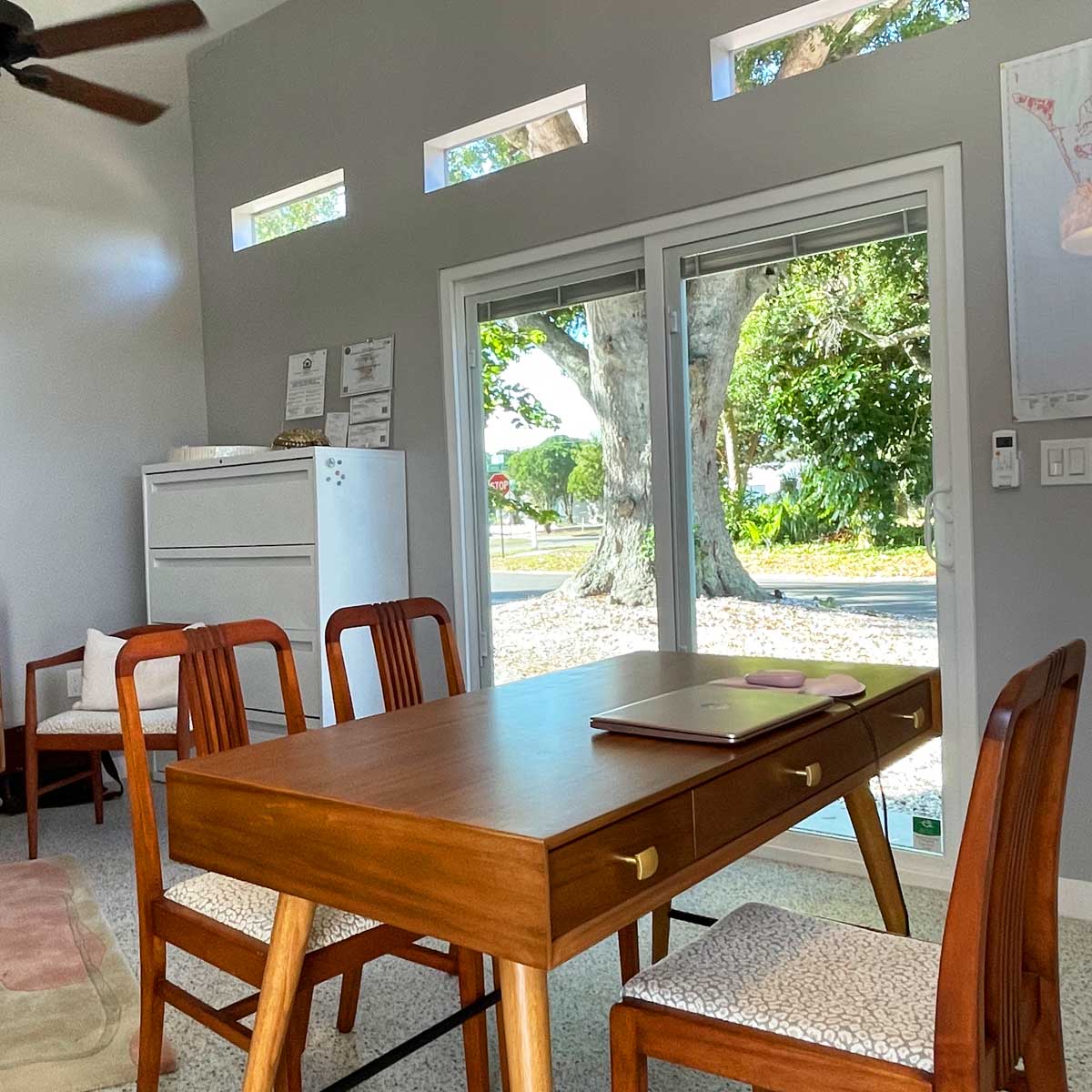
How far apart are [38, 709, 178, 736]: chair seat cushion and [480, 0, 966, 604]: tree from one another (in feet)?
4.80

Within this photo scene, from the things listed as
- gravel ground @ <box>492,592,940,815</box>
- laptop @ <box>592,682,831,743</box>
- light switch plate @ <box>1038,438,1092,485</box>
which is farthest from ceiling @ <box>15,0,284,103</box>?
laptop @ <box>592,682,831,743</box>

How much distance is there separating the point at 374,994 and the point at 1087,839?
6.08 feet

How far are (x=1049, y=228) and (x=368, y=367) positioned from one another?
8.32ft

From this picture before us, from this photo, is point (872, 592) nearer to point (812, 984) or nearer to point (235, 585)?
point (812, 984)

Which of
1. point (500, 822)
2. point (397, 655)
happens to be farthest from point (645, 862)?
point (397, 655)

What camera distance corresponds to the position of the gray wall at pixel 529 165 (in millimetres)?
2764

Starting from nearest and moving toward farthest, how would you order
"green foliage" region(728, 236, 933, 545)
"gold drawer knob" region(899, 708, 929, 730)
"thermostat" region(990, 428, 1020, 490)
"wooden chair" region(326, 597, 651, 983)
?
"gold drawer knob" region(899, 708, 929, 730) < "wooden chair" region(326, 597, 651, 983) < "thermostat" region(990, 428, 1020, 490) < "green foliage" region(728, 236, 933, 545)

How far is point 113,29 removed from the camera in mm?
2887

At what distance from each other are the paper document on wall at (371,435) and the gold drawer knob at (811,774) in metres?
2.89

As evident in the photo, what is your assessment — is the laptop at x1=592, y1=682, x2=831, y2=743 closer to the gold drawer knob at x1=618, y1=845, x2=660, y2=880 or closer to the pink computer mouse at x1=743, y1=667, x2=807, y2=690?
the pink computer mouse at x1=743, y1=667, x2=807, y2=690

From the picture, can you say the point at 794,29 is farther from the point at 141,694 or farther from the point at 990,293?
the point at 141,694

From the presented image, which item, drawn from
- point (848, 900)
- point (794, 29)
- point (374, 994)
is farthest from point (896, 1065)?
point (794, 29)

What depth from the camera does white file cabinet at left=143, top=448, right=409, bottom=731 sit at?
3.81 m

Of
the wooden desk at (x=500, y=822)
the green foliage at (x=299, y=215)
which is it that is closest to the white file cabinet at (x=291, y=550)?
the green foliage at (x=299, y=215)
